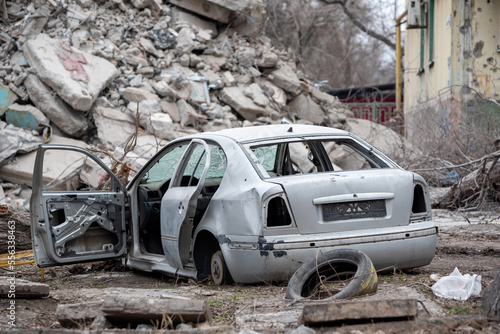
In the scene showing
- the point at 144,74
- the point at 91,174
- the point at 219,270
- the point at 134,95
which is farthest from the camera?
the point at 144,74

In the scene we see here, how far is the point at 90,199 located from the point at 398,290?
323 cm

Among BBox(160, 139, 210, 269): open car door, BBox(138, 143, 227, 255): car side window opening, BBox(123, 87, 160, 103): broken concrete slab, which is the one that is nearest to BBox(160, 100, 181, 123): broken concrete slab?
BBox(123, 87, 160, 103): broken concrete slab

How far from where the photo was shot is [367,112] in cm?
2392

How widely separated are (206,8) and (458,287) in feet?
50.6

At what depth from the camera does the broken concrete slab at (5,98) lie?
1338 centimetres

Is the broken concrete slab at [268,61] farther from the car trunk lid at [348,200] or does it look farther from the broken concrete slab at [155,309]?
the broken concrete slab at [155,309]

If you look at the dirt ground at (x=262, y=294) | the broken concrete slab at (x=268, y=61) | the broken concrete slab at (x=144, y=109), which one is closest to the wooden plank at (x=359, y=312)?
the dirt ground at (x=262, y=294)

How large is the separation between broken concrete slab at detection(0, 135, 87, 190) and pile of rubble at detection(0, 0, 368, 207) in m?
0.04

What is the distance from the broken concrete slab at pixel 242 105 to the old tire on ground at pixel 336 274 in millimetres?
11493

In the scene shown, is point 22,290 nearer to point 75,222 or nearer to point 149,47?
point 75,222

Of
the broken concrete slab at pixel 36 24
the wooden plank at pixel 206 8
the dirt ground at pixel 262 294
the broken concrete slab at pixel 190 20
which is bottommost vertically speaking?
the dirt ground at pixel 262 294

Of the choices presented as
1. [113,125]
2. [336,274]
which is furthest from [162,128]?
[336,274]

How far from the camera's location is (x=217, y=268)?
514 centimetres

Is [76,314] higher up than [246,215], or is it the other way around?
[246,215]
